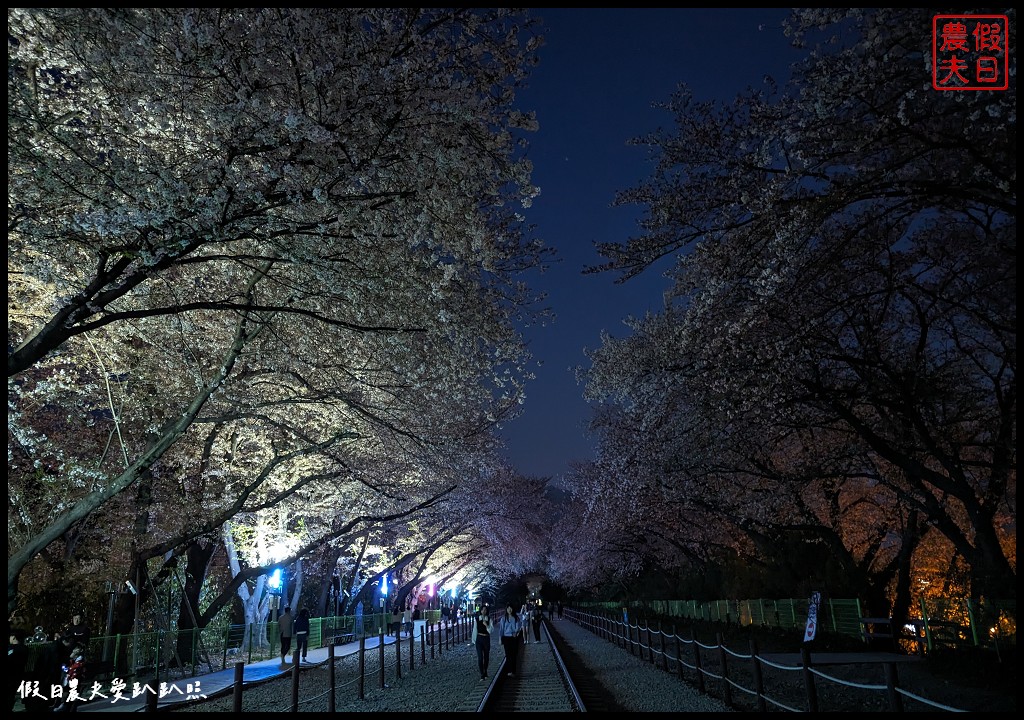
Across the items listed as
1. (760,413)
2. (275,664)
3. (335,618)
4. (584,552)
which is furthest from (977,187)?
(584,552)

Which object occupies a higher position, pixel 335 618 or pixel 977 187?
pixel 977 187

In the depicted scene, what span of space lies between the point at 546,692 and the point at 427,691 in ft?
8.76

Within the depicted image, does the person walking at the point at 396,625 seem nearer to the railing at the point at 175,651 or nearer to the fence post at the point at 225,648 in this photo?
the railing at the point at 175,651

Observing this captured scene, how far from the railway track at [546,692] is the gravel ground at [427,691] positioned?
43cm

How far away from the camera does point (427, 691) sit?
13602 mm

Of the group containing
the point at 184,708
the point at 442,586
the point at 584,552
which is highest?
the point at 184,708

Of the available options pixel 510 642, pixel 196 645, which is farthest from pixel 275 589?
pixel 510 642

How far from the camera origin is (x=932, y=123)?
8.61m

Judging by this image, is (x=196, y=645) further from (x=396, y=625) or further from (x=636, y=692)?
(x=636, y=692)

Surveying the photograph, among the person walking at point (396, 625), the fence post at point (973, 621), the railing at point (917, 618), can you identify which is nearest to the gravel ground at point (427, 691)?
the person walking at point (396, 625)

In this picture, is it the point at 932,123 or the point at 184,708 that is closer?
the point at 932,123

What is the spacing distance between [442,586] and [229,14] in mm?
72113

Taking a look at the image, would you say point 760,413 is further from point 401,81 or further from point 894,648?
point 401,81

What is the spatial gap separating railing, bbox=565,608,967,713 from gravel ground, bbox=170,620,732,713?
1.42 ft
